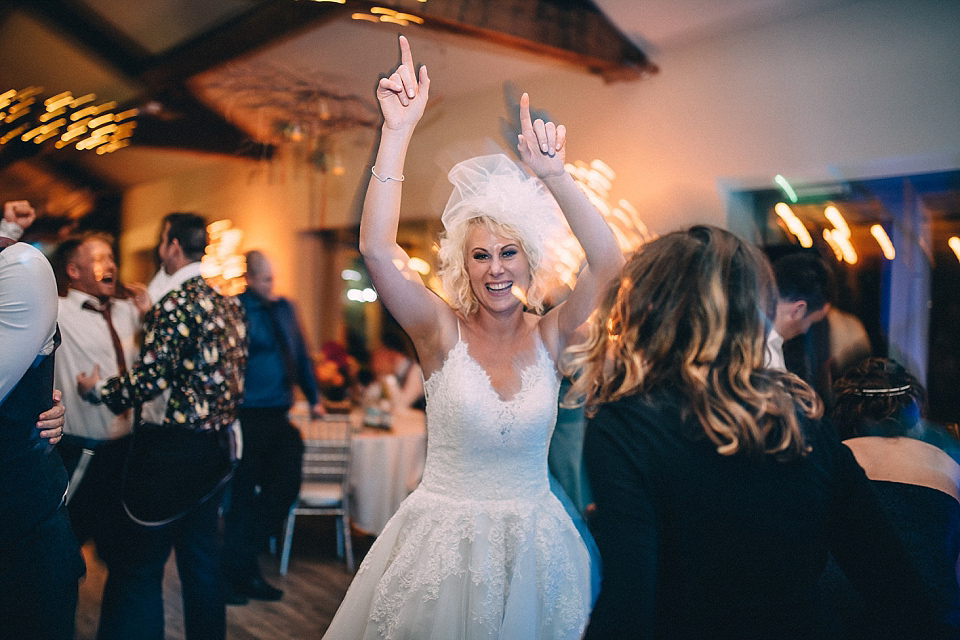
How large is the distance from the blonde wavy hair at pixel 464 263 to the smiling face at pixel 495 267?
0.6 inches

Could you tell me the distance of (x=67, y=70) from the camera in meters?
6.04

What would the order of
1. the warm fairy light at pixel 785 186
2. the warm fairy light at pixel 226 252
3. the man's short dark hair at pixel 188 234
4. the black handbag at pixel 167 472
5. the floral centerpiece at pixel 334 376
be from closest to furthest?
the black handbag at pixel 167 472 < the man's short dark hair at pixel 188 234 < the warm fairy light at pixel 785 186 < the floral centerpiece at pixel 334 376 < the warm fairy light at pixel 226 252

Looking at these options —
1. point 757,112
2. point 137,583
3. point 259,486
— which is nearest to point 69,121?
point 259,486

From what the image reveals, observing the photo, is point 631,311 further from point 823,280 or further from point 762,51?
point 762,51

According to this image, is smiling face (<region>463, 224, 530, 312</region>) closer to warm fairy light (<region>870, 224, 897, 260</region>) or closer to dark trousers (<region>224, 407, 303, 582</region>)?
dark trousers (<region>224, 407, 303, 582</region>)

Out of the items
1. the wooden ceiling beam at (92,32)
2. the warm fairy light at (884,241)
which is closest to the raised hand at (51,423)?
the warm fairy light at (884,241)

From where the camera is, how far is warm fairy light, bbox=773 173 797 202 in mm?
3922

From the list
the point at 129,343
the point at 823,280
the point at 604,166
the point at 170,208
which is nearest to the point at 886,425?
the point at 823,280

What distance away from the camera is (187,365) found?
2328 millimetres

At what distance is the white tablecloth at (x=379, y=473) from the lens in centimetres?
423

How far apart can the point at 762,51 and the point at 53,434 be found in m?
3.89

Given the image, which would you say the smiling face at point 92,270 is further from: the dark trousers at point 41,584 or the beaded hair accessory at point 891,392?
the beaded hair accessory at point 891,392

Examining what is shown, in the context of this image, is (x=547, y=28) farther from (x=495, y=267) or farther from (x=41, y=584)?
(x=41, y=584)

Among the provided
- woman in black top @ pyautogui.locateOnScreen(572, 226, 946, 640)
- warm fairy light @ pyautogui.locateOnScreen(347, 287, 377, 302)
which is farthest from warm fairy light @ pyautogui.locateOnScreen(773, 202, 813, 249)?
warm fairy light @ pyautogui.locateOnScreen(347, 287, 377, 302)
